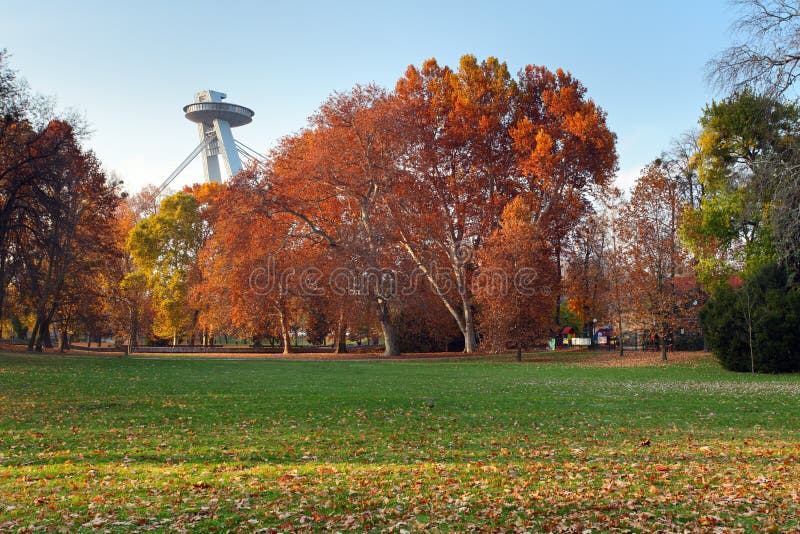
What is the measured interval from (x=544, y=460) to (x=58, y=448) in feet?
22.2

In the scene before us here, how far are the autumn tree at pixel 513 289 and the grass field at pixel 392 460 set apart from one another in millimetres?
16996

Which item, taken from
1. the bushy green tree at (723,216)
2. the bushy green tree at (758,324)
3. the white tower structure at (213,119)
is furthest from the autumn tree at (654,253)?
the white tower structure at (213,119)

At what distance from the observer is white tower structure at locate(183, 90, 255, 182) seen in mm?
78375

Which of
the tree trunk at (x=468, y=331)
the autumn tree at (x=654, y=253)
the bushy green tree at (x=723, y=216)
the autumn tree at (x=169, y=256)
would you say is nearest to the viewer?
the bushy green tree at (x=723, y=216)

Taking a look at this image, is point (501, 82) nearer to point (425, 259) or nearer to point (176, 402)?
point (425, 259)

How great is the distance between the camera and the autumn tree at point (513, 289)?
3409 cm

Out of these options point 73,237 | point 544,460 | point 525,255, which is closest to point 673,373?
point 525,255

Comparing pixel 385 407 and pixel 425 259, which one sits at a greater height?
pixel 425 259

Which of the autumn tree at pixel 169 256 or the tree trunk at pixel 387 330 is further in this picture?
the autumn tree at pixel 169 256

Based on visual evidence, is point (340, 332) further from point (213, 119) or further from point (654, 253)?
point (213, 119)

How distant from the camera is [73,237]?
32531 millimetres

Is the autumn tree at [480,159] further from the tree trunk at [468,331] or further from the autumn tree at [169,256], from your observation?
the autumn tree at [169,256]

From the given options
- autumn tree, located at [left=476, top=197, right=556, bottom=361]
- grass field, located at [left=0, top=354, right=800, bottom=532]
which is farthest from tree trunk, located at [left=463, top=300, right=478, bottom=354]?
grass field, located at [left=0, top=354, right=800, bottom=532]

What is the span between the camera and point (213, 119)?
82.8m
